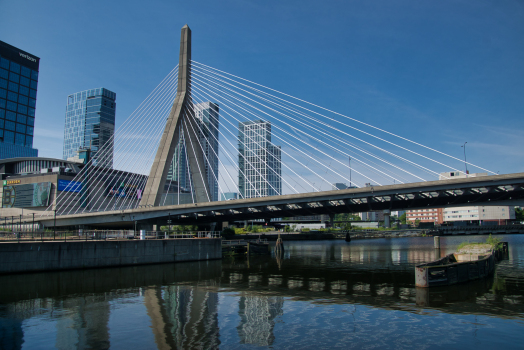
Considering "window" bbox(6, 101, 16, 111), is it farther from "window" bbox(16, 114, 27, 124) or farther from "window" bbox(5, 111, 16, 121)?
"window" bbox(16, 114, 27, 124)

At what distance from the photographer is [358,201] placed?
4384 cm

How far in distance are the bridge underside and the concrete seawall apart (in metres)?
7.10

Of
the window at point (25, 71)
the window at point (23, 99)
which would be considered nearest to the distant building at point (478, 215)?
the window at point (23, 99)

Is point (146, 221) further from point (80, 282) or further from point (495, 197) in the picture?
point (495, 197)

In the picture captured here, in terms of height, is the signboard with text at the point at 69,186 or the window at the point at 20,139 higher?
the window at the point at 20,139

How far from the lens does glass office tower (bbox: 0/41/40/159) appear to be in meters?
151

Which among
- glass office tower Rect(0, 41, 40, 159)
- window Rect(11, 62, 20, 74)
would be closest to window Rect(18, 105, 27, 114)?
glass office tower Rect(0, 41, 40, 159)

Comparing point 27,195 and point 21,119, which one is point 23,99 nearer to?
point 21,119

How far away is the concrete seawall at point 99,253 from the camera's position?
91.7 ft

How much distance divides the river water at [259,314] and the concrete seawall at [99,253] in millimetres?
3121

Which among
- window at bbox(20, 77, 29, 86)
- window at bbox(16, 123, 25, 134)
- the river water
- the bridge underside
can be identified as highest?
window at bbox(20, 77, 29, 86)

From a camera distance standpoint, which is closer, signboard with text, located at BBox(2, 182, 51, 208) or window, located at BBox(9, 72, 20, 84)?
signboard with text, located at BBox(2, 182, 51, 208)

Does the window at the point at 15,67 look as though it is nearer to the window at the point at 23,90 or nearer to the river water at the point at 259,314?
the window at the point at 23,90

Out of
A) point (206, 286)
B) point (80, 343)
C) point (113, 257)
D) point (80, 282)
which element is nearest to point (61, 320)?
point (80, 343)
